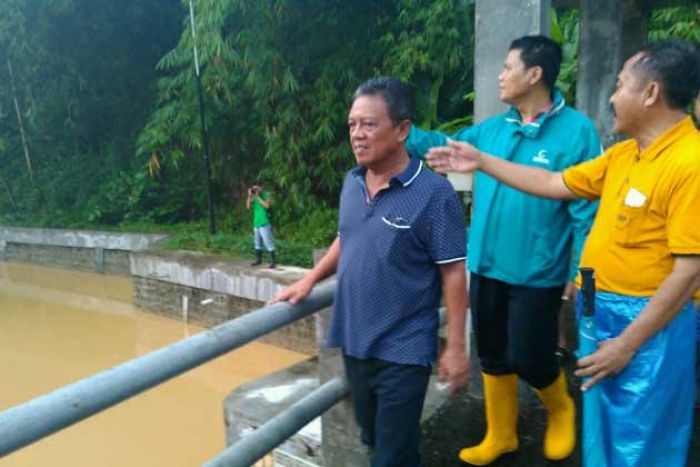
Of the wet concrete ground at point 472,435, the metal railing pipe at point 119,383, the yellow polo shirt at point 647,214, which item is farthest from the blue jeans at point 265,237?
the yellow polo shirt at point 647,214

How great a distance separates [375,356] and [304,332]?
18.0 ft

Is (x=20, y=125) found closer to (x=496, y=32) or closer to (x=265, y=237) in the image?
(x=265, y=237)

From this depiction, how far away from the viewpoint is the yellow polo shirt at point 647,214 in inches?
51.5

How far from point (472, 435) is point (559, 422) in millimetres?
338

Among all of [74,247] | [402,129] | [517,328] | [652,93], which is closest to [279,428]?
[517,328]

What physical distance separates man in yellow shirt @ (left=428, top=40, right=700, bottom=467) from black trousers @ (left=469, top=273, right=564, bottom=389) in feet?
1.36

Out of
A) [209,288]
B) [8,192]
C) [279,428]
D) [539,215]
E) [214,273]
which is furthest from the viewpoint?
[8,192]

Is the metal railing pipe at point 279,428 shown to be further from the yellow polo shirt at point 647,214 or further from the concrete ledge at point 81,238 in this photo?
the concrete ledge at point 81,238

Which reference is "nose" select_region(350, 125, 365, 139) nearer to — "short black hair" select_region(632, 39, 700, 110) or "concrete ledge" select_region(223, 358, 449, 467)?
"short black hair" select_region(632, 39, 700, 110)

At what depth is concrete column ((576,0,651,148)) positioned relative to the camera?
12.9 feet

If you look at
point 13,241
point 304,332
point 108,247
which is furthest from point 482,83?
point 13,241

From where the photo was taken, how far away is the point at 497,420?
83.6 inches

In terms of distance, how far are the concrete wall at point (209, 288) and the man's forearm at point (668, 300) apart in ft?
18.6

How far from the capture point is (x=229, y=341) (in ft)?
4.83
